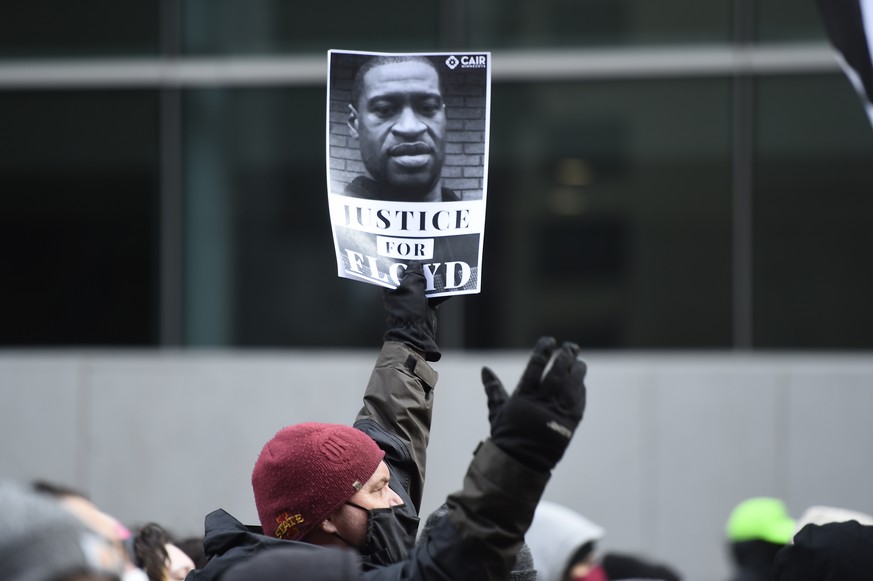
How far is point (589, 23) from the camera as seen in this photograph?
787cm

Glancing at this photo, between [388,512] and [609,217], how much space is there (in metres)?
5.52

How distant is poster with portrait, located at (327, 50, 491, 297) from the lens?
3.01 metres

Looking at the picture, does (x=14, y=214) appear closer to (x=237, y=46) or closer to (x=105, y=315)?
(x=105, y=315)

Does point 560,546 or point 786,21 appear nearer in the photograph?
point 560,546

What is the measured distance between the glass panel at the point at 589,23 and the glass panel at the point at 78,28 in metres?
2.31

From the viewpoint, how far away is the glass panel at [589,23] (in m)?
7.79

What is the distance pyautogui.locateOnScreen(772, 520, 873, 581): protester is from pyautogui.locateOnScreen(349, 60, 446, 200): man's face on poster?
1.27 m

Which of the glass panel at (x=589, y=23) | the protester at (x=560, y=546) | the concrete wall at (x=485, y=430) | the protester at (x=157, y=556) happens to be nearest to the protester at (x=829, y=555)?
the protester at (x=157, y=556)

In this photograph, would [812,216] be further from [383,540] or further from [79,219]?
[383,540]

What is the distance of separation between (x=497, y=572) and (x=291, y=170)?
628cm

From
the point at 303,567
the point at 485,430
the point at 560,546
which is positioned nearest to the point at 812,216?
the point at 485,430

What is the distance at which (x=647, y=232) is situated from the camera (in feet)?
25.5

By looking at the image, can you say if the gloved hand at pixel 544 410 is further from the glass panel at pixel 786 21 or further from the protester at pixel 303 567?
the glass panel at pixel 786 21

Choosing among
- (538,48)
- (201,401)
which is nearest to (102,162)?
(201,401)
